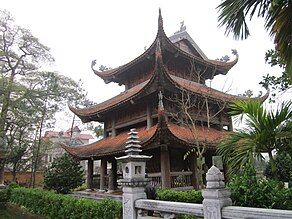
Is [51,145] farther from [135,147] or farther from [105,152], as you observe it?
[135,147]

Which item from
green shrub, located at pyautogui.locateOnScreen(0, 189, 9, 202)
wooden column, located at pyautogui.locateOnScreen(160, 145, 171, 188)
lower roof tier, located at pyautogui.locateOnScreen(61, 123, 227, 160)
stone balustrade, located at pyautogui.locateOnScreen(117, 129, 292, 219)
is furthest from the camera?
green shrub, located at pyautogui.locateOnScreen(0, 189, 9, 202)

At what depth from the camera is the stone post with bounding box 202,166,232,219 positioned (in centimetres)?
412

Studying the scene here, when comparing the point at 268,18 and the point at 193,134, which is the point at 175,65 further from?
the point at 268,18

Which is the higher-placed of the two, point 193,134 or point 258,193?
point 193,134

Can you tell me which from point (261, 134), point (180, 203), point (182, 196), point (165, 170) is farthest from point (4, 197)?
point (261, 134)

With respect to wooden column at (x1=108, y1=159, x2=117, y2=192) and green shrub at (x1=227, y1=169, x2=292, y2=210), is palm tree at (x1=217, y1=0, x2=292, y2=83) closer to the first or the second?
green shrub at (x1=227, y1=169, x2=292, y2=210)

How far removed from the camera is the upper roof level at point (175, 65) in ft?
47.8

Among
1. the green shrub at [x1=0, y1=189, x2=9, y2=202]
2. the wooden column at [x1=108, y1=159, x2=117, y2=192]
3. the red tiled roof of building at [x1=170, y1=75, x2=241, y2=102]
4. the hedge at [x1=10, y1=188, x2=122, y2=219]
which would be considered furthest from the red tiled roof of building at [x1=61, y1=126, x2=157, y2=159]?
the green shrub at [x1=0, y1=189, x2=9, y2=202]

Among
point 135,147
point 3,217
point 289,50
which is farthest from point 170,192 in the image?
point 3,217

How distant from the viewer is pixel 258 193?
5.04 metres

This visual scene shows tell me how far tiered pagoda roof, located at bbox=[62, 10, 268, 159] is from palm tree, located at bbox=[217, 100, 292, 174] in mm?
4119

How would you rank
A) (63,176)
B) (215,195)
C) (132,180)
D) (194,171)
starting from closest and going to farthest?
(215,195) → (132,180) → (194,171) → (63,176)

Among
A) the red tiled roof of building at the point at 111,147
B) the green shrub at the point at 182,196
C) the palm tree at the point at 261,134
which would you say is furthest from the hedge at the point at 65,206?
the palm tree at the point at 261,134

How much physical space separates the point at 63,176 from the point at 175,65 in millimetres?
8857
